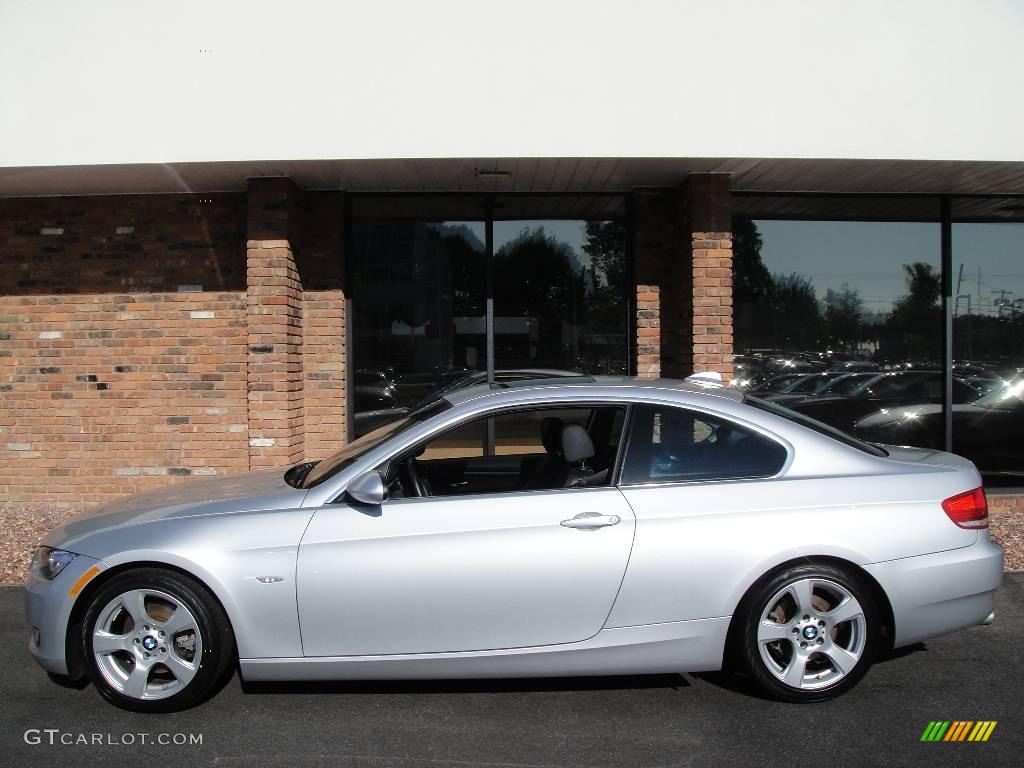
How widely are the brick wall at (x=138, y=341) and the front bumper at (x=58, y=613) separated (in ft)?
14.7

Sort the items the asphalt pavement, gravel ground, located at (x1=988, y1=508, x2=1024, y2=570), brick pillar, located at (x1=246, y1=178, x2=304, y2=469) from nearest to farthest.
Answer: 1. the asphalt pavement
2. gravel ground, located at (x1=988, y1=508, x2=1024, y2=570)
3. brick pillar, located at (x1=246, y1=178, x2=304, y2=469)

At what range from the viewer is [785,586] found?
3.90 m

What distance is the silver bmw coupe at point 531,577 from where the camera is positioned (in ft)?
12.5

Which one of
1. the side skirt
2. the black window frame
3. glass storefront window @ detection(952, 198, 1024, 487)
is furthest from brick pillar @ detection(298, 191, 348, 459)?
glass storefront window @ detection(952, 198, 1024, 487)

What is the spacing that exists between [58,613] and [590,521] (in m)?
2.41

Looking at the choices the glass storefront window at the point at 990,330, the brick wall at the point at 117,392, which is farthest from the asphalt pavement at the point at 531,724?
the glass storefront window at the point at 990,330

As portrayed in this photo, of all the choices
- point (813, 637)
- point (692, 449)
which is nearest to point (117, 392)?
point (692, 449)

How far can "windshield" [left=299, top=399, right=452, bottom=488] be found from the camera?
422 centimetres

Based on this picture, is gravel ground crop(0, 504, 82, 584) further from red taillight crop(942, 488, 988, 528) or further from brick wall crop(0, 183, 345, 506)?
red taillight crop(942, 488, 988, 528)

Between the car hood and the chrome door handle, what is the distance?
1.24 m

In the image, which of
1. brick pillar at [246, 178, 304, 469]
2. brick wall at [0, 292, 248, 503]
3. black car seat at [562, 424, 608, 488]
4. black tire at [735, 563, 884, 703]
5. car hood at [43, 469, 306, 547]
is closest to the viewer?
black tire at [735, 563, 884, 703]

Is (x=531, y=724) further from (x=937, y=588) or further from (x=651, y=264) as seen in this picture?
(x=651, y=264)

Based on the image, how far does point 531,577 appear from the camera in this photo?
150 inches

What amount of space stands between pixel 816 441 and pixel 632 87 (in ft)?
12.8
